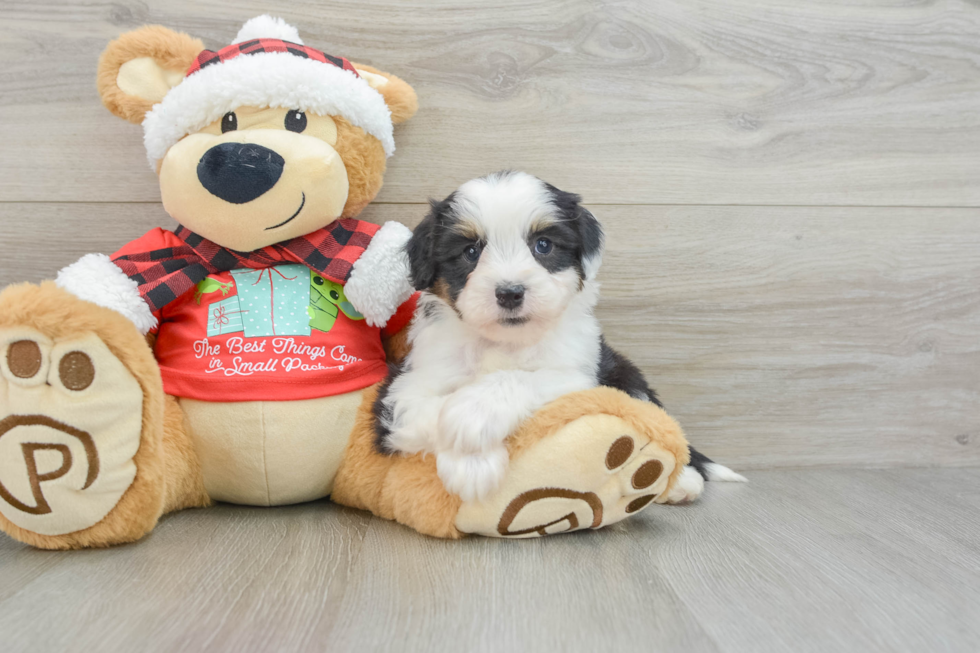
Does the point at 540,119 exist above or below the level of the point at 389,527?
above

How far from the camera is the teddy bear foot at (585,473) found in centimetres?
132

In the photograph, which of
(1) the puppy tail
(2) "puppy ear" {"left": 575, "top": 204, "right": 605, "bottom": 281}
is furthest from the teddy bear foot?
(1) the puppy tail

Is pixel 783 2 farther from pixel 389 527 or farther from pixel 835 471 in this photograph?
pixel 389 527

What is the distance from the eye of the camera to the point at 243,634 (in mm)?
994

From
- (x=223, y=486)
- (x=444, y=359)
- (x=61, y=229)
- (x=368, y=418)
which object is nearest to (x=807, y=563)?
(x=444, y=359)

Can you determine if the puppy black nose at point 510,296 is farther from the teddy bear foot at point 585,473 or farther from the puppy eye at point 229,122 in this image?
the puppy eye at point 229,122

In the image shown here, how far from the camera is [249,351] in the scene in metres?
1.52

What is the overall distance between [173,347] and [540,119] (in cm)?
116

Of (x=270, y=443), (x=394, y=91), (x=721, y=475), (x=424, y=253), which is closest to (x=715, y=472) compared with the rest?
(x=721, y=475)

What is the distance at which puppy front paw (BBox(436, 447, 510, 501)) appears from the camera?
131 cm

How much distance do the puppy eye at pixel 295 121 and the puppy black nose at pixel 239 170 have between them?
0.34ft

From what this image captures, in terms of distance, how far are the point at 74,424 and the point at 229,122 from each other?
0.73 m

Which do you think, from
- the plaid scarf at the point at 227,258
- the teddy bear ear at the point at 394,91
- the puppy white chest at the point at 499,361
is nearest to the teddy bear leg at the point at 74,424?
the plaid scarf at the point at 227,258

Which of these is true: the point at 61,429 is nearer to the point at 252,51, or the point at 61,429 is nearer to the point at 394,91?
the point at 252,51
